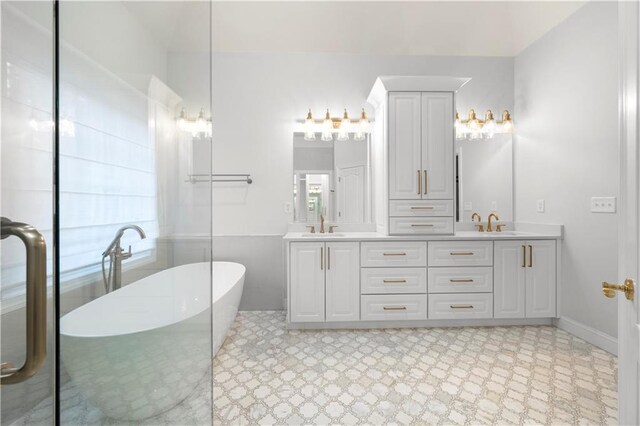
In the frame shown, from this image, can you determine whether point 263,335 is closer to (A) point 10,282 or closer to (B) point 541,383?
(B) point 541,383

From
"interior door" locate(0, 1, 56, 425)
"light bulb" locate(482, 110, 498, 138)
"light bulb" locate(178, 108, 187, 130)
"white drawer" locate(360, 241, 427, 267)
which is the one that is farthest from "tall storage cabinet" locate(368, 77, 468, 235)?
"interior door" locate(0, 1, 56, 425)

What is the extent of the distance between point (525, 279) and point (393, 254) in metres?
1.23

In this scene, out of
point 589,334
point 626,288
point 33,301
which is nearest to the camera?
point 33,301

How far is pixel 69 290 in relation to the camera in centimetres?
71

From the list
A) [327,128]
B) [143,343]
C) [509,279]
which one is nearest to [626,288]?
[143,343]

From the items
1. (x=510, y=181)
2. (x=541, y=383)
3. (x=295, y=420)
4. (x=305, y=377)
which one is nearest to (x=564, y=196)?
(x=510, y=181)

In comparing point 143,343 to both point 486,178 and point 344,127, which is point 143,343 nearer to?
point 344,127

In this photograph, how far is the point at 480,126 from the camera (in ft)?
11.2

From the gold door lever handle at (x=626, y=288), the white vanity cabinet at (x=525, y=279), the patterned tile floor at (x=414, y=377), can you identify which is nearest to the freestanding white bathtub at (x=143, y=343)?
the patterned tile floor at (x=414, y=377)

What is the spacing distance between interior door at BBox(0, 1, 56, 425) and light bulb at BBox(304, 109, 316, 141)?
8.76 ft

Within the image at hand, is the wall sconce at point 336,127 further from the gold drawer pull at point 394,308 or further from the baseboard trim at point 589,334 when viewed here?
the baseboard trim at point 589,334

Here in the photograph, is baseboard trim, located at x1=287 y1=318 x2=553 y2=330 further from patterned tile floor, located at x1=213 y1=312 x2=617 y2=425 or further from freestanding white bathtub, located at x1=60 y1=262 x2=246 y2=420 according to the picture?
freestanding white bathtub, located at x1=60 y1=262 x2=246 y2=420

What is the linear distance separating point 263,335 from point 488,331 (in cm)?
198

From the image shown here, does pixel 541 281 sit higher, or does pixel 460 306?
pixel 541 281
